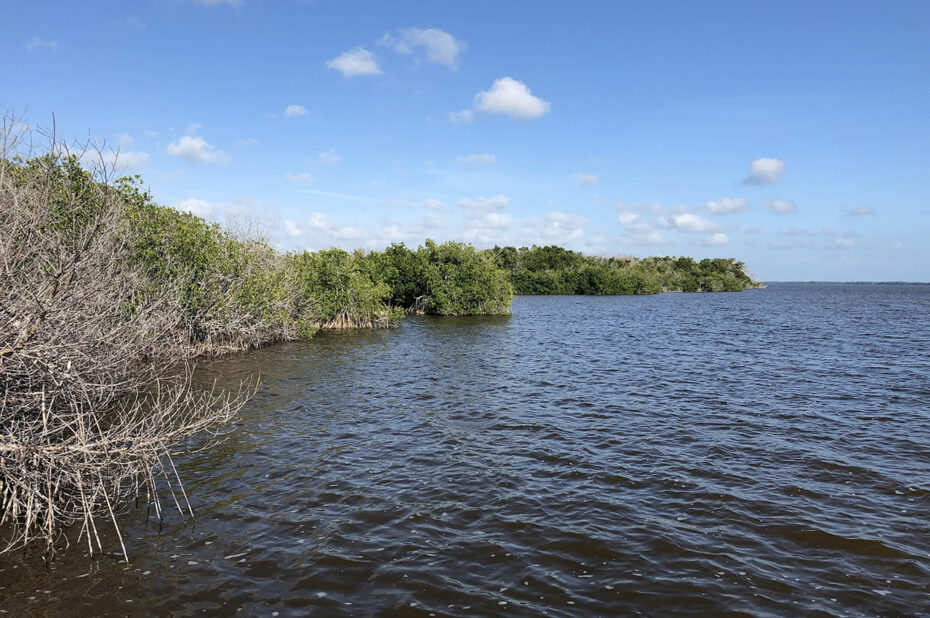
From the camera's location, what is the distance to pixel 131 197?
22234mm

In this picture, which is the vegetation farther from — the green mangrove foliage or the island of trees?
the green mangrove foliage

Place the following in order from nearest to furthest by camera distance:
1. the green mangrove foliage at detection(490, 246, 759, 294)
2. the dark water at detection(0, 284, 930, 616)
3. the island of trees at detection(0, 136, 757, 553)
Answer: the dark water at detection(0, 284, 930, 616), the island of trees at detection(0, 136, 757, 553), the green mangrove foliage at detection(490, 246, 759, 294)

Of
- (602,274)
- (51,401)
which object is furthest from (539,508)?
(602,274)

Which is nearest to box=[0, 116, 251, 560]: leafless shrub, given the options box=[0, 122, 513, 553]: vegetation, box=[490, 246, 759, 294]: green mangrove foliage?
box=[0, 122, 513, 553]: vegetation

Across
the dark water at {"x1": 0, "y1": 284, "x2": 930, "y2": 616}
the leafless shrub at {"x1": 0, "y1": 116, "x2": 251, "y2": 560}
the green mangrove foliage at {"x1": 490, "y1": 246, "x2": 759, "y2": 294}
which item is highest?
the green mangrove foliage at {"x1": 490, "y1": 246, "x2": 759, "y2": 294}

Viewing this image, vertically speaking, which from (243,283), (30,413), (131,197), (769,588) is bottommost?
(769,588)

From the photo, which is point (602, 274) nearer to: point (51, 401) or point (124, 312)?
point (124, 312)

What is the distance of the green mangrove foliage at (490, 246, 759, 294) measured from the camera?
11244 centimetres

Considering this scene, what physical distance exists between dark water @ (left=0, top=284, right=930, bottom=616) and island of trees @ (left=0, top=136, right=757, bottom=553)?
1.14 m

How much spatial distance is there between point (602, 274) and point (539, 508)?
106841 millimetres

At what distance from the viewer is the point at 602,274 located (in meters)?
112

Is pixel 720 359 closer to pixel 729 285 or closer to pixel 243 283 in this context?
pixel 243 283

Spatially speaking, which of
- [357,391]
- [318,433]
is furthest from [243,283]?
[318,433]

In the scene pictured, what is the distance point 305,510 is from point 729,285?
15818cm
